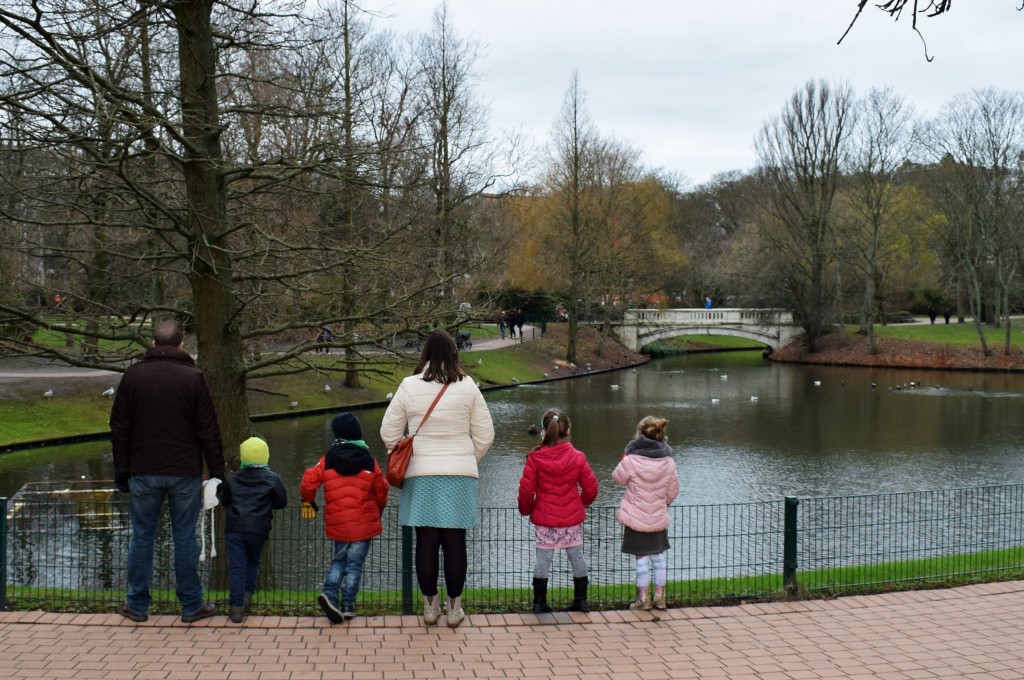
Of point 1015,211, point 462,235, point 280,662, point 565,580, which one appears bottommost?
point 565,580

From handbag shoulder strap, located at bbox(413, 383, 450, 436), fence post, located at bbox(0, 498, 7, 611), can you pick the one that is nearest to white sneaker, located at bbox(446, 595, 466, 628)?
handbag shoulder strap, located at bbox(413, 383, 450, 436)

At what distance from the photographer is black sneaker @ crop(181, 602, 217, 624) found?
7.02 m

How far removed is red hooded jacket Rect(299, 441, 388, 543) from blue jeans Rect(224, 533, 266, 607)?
0.50 metres

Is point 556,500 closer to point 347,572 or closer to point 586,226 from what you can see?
point 347,572

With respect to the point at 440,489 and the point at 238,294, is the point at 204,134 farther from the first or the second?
the point at 440,489

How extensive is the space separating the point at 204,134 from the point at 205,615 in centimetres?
488

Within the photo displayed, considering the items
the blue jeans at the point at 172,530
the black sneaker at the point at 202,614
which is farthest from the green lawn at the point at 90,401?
the blue jeans at the point at 172,530

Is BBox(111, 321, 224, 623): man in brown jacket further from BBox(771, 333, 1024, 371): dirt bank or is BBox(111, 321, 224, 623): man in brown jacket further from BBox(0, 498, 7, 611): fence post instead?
BBox(771, 333, 1024, 371): dirt bank

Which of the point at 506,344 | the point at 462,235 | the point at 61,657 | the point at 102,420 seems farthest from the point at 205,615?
the point at 506,344

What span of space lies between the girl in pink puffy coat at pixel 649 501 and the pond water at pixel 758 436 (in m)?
8.80

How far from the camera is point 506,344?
161 feet

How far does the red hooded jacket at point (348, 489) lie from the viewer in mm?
7176

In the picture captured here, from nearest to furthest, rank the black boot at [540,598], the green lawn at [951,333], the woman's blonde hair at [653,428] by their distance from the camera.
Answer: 1. the black boot at [540,598]
2. the woman's blonde hair at [653,428]
3. the green lawn at [951,333]

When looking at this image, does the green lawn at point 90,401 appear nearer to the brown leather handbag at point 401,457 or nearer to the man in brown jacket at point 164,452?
the man in brown jacket at point 164,452
